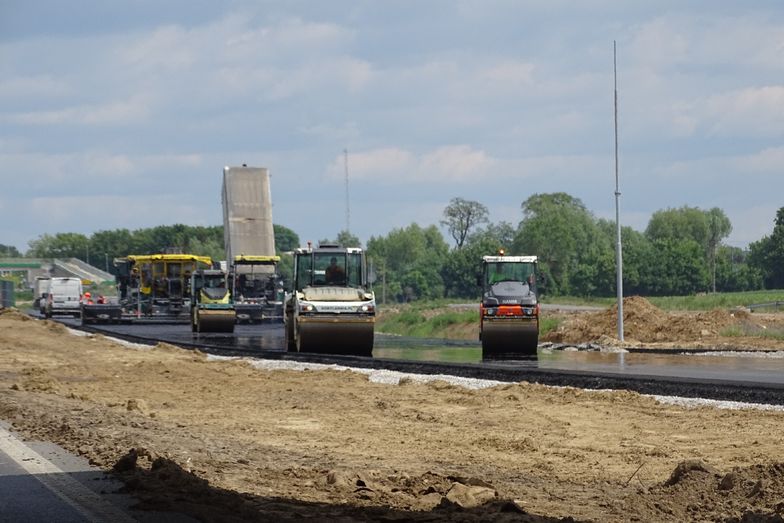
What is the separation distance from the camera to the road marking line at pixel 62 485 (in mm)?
8992

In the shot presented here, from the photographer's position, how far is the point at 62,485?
10508 millimetres

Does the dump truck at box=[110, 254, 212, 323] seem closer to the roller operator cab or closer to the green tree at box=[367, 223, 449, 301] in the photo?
the roller operator cab

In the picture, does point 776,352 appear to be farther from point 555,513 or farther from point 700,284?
point 700,284

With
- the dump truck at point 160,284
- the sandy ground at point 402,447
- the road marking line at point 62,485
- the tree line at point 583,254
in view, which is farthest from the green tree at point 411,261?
the road marking line at point 62,485

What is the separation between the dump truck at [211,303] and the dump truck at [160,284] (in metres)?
8.12

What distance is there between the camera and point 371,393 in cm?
2164

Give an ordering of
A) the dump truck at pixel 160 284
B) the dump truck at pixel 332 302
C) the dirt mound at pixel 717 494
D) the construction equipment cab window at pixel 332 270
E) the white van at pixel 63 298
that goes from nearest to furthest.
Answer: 1. the dirt mound at pixel 717 494
2. the dump truck at pixel 332 302
3. the construction equipment cab window at pixel 332 270
4. the dump truck at pixel 160 284
5. the white van at pixel 63 298

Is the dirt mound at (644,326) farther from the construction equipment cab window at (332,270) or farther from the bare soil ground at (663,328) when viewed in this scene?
the construction equipment cab window at (332,270)

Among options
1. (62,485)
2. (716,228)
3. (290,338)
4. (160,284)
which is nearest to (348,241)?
(160,284)

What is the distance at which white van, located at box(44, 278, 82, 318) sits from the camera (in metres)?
75.1

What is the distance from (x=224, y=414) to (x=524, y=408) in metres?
4.64

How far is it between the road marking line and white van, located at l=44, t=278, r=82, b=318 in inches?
2478

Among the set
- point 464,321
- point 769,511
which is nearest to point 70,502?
point 769,511

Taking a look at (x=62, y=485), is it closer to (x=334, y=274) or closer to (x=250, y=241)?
(x=334, y=274)
